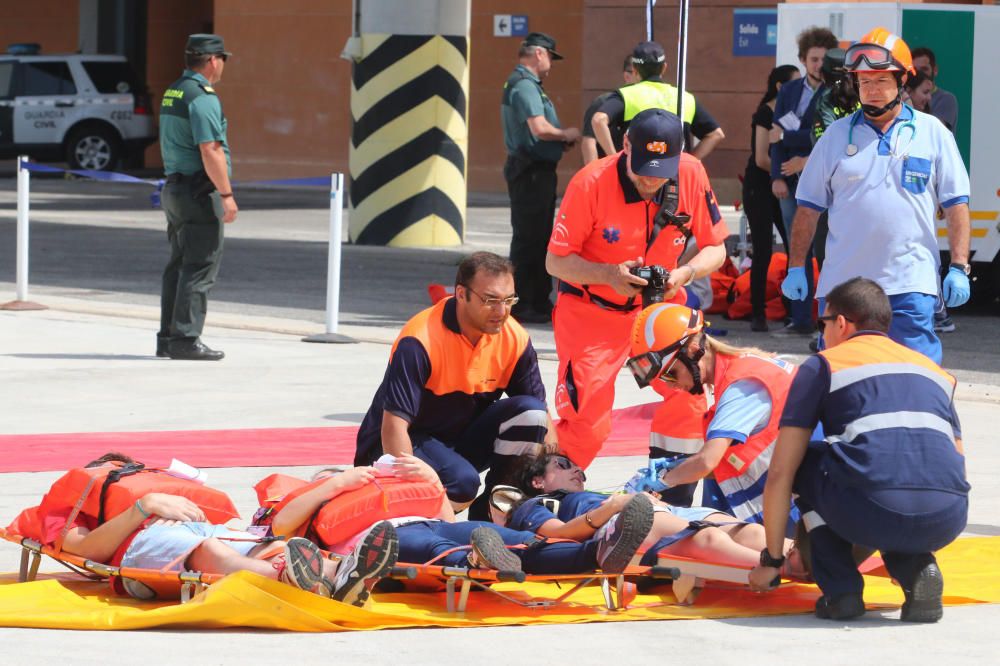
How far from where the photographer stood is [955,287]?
748cm

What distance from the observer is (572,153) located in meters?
27.2

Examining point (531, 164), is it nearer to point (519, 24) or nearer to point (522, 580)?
point (522, 580)

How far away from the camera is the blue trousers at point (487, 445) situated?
23.3 feet

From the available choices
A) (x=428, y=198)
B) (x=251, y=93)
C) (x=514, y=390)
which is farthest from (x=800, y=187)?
(x=251, y=93)

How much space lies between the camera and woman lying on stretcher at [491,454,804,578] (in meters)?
6.00

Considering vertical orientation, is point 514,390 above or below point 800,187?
below

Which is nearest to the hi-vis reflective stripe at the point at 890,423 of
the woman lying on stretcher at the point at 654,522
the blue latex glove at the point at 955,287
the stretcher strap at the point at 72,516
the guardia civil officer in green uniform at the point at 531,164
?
the woman lying on stretcher at the point at 654,522

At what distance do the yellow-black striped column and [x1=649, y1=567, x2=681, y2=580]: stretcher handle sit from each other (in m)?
14.1

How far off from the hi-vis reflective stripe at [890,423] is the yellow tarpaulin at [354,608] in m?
0.64

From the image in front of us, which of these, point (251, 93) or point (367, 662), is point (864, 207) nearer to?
point (367, 662)

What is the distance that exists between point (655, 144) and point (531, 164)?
20.0 feet

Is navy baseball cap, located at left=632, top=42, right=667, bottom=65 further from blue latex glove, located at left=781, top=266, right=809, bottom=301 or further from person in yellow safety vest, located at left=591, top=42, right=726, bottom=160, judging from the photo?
blue latex glove, located at left=781, top=266, right=809, bottom=301

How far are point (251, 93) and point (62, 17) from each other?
8.71 metres

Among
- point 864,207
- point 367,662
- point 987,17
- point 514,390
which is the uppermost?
point 987,17
